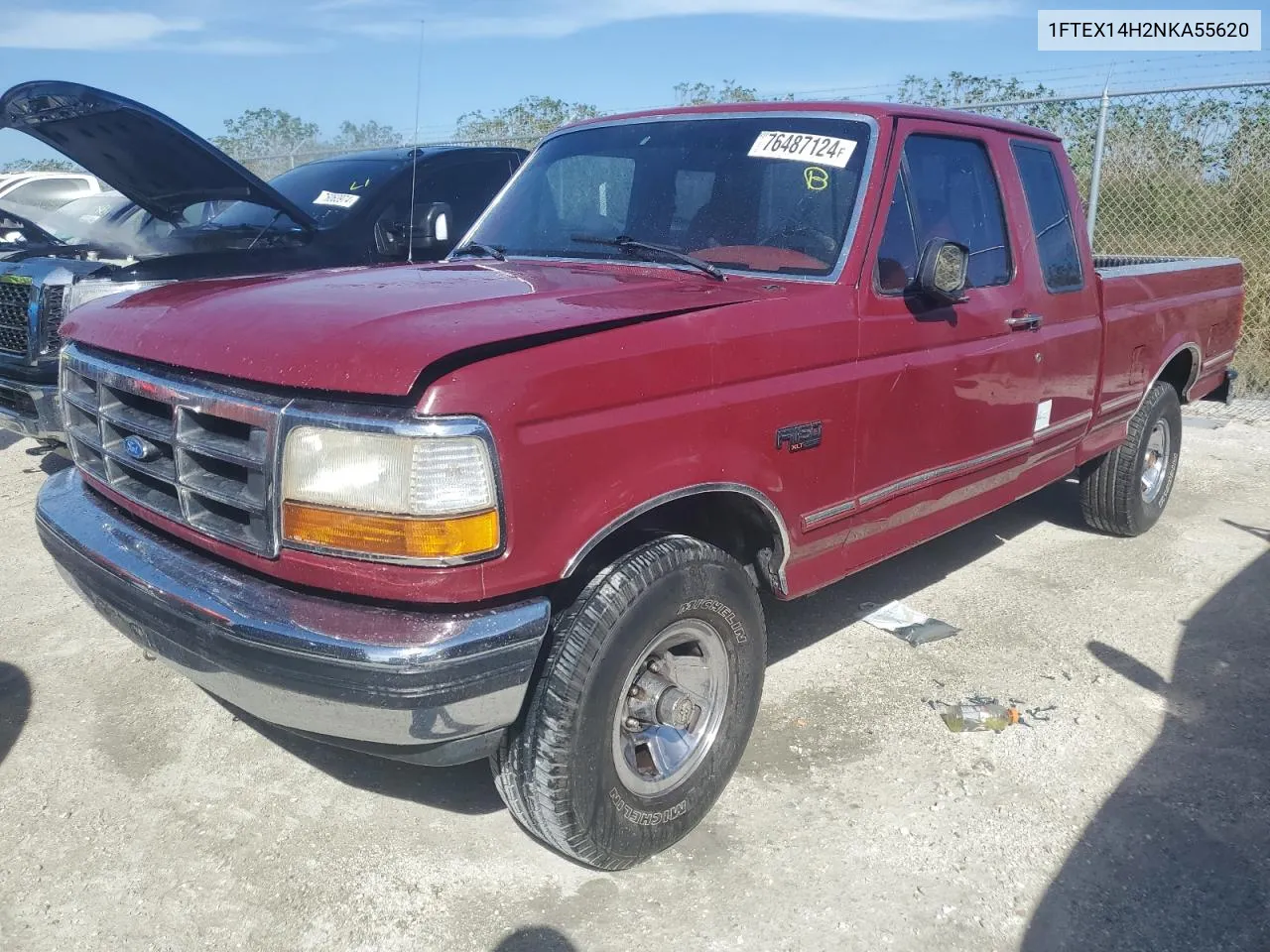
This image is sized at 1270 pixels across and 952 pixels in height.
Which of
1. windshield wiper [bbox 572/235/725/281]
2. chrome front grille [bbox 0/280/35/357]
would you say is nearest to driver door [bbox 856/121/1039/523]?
windshield wiper [bbox 572/235/725/281]

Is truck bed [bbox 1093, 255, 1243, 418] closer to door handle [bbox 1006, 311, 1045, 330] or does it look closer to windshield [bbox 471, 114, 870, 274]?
door handle [bbox 1006, 311, 1045, 330]

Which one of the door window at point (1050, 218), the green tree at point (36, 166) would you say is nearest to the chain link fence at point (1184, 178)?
the door window at point (1050, 218)

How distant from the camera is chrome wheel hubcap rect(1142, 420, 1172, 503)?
218 inches

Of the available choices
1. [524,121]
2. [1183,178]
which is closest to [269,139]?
[524,121]

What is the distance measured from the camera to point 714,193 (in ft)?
11.1

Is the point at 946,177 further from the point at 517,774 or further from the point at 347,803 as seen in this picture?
the point at 347,803

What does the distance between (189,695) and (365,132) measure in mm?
5795

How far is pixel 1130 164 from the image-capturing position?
931 centimetres

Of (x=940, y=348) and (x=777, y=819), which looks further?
(x=940, y=348)

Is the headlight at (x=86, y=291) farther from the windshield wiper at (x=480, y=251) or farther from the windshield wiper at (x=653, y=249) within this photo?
the windshield wiper at (x=653, y=249)

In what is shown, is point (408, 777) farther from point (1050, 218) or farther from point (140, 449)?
point (1050, 218)

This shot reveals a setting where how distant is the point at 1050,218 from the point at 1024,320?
69 cm

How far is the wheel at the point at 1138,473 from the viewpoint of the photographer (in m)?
5.18

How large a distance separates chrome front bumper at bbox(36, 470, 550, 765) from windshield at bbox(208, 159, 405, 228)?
4.05 meters
